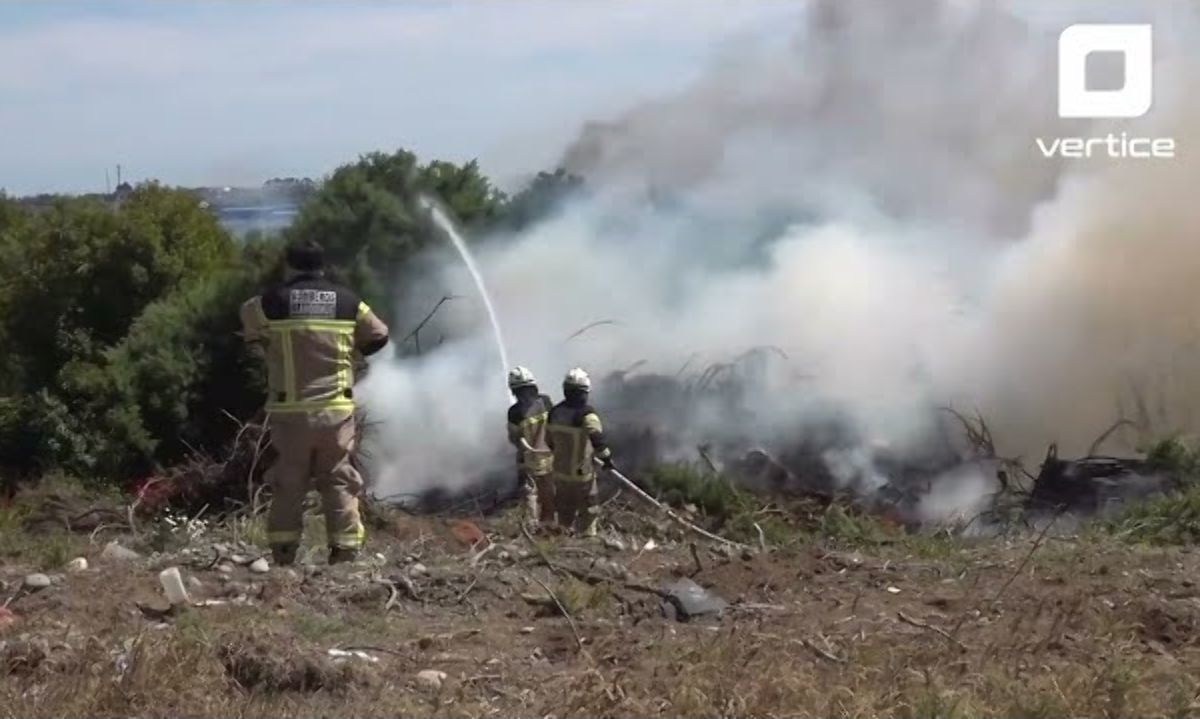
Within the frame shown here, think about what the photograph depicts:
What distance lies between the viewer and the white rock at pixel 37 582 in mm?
6840

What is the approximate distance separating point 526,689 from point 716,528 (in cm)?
667

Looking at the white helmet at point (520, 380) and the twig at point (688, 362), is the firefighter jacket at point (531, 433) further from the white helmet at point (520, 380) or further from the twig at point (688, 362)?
the twig at point (688, 362)

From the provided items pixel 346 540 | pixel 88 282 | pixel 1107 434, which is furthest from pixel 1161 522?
pixel 88 282

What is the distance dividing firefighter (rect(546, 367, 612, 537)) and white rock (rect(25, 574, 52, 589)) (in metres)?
4.73

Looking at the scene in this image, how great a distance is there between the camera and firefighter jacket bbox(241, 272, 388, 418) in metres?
7.77

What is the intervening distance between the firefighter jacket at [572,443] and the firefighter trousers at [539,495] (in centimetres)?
10

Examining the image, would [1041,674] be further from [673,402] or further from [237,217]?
[237,217]

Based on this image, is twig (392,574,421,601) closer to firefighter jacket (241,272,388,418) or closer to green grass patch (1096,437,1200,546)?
firefighter jacket (241,272,388,418)

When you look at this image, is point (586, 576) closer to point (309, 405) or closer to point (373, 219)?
point (309, 405)

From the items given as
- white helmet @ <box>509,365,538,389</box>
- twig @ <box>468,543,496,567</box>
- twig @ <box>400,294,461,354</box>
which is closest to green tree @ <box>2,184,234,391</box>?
twig @ <box>400,294,461,354</box>

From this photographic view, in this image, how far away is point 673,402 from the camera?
1750cm

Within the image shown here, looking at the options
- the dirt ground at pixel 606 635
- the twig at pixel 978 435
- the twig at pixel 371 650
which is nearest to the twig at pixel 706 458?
the twig at pixel 978 435

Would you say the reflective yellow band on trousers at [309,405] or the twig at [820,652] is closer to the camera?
the twig at [820,652]

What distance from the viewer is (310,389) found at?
7781 millimetres
